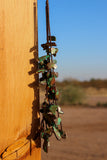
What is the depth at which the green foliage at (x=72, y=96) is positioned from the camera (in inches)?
435

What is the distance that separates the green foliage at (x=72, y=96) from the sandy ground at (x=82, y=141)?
10.7ft

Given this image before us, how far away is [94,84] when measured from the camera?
23609 mm

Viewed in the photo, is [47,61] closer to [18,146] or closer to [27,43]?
[27,43]

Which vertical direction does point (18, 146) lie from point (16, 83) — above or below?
below

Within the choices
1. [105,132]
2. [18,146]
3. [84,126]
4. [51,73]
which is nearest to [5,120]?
[18,146]

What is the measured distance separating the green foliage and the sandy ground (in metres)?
3.27

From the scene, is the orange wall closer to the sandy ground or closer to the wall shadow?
the wall shadow

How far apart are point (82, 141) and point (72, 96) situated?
6.52 meters

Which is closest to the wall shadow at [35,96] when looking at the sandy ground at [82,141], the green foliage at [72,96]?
the sandy ground at [82,141]

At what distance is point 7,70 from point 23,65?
55mm

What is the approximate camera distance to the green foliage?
11.0 meters

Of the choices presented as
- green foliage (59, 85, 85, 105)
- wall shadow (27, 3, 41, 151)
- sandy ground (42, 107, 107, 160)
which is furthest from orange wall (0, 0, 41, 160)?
green foliage (59, 85, 85, 105)

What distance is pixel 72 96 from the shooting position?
11445 millimetres

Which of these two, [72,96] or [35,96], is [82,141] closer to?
[35,96]
